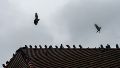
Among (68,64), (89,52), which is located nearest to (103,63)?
(68,64)

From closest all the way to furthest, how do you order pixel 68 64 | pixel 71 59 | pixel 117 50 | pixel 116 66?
pixel 116 66
pixel 68 64
pixel 71 59
pixel 117 50

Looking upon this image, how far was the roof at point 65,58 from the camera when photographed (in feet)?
82.2

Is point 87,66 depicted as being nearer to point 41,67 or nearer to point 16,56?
point 41,67

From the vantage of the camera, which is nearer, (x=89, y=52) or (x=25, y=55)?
(x=25, y=55)

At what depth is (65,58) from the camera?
90.4 feet

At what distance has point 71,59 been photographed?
27.2m

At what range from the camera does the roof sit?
25047 millimetres

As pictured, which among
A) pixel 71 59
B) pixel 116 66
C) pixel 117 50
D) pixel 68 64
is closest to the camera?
pixel 116 66

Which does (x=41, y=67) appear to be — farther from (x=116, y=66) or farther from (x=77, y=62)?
(x=116, y=66)

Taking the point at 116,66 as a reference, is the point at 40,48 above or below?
above

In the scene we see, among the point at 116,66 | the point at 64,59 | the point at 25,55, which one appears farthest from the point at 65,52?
the point at 116,66

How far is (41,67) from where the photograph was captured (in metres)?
24.6

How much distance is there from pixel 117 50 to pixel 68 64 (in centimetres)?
591

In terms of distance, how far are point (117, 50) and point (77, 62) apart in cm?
497
